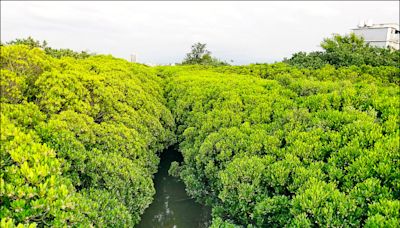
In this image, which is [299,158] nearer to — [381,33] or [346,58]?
[346,58]

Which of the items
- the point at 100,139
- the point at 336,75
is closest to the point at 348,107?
the point at 100,139

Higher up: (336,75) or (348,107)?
(336,75)

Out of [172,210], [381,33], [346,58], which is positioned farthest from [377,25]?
[172,210]

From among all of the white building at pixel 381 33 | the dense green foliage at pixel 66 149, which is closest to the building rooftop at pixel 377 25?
the white building at pixel 381 33

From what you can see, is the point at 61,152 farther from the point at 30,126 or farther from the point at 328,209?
the point at 328,209

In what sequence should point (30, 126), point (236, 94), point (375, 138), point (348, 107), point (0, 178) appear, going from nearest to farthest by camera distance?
point (0, 178) < point (30, 126) < point (375, 138) < point (348, 107) < point (236, 94)
